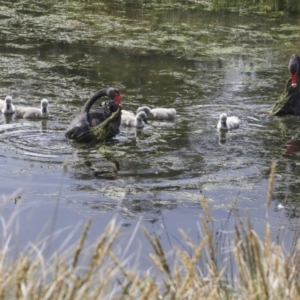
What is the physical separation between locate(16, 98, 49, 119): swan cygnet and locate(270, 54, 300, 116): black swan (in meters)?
3.15

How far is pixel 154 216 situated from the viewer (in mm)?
7270

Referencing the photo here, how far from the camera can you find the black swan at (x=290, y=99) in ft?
38.0

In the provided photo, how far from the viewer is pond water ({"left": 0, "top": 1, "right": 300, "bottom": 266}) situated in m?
7.43

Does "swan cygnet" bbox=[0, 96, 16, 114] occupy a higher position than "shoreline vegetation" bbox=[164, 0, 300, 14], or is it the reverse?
"shoreline vegetation" bbox=[164, 0, 300, 14]

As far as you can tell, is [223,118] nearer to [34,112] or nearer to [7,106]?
[34,112]

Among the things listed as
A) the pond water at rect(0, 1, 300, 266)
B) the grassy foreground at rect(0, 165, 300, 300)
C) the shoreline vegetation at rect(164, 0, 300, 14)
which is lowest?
the pond water at rect(0, 1, 300, 266)

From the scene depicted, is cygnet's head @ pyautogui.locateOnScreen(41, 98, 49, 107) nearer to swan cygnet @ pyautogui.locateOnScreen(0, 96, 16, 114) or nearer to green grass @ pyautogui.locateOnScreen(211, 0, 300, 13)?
swan cygnet @ pyautogui.locateOnScreen(0, 96, 16, 114)

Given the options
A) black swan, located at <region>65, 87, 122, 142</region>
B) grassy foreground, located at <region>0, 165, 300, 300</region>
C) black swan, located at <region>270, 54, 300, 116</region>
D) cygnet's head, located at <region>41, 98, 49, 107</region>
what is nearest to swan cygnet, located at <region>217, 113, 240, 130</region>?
black swan, located at <region>270, 54, 300, 116</region>

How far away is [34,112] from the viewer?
35.2 ft

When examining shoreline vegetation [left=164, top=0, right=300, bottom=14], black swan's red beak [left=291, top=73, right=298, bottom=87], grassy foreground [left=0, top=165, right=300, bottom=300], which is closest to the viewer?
grassy foreground [left=0, top=165, right=300, bottom=300]

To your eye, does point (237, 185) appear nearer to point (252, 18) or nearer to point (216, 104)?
point (216, 104)

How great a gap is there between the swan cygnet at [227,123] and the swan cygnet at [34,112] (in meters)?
2.23

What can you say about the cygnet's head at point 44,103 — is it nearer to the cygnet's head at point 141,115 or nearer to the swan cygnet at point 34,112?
the swan cygnet at point 34,112

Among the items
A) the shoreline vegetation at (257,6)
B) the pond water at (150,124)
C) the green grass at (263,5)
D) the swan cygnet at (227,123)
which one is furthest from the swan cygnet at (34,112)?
the green grass at (263,5)
